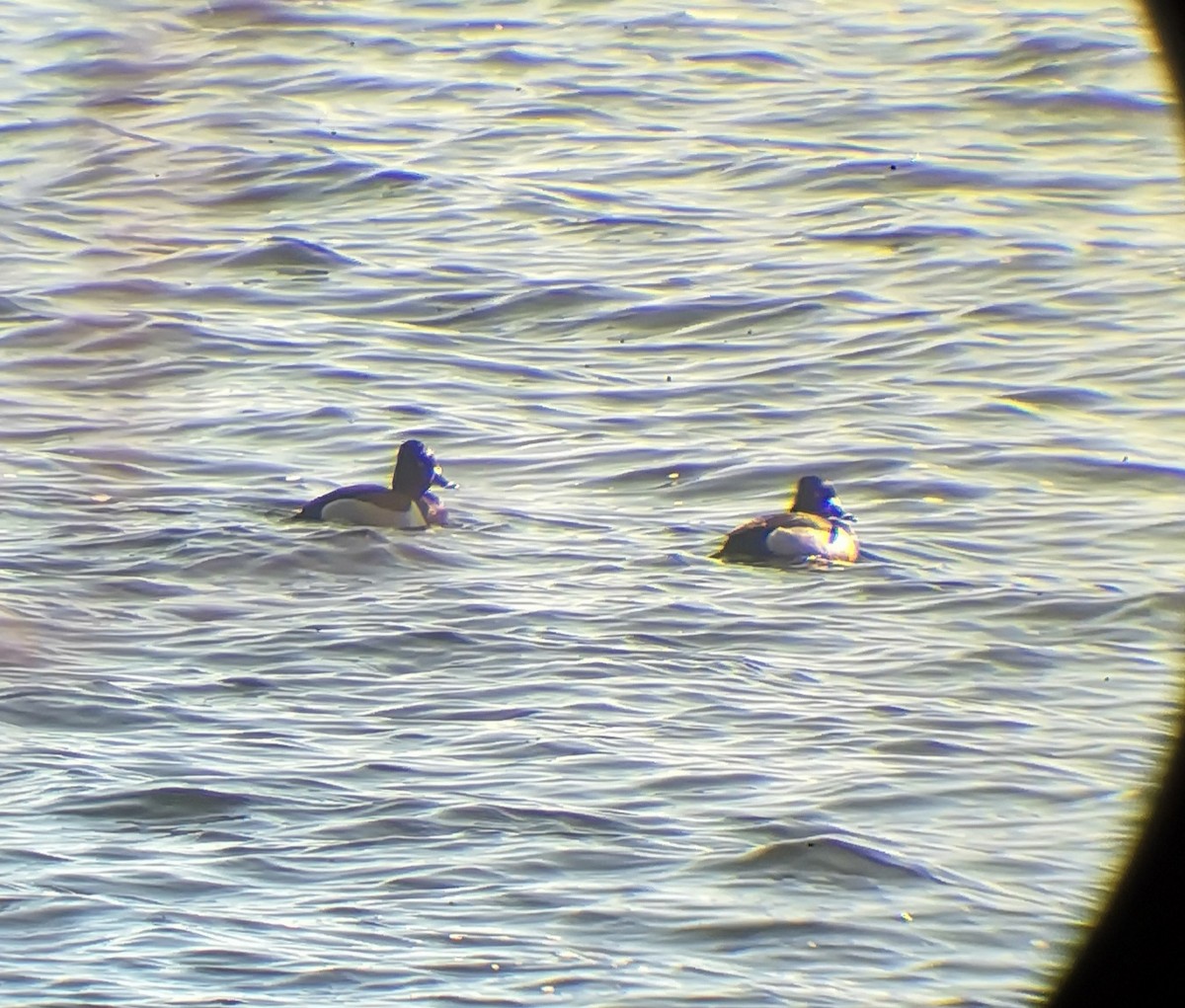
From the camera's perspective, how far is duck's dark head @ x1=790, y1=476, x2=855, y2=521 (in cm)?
1239

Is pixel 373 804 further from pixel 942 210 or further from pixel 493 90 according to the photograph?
pixel 493 90

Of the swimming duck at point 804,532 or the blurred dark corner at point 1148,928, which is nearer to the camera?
the blurred dark corner at point 1148,928

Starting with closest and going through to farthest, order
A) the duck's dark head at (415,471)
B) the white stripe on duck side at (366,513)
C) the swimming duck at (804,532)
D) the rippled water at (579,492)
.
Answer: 1. the rippled water at (579,492)
2. the swimming duck at (804,532)
3. the white stripe on duck side at (366,513)
4. the duck's dark head at (415,471)

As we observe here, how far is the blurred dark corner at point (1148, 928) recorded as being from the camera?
2.85 m

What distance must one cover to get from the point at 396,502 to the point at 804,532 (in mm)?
2377

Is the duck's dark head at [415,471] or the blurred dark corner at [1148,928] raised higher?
the blurred dark corner at [1148,928]

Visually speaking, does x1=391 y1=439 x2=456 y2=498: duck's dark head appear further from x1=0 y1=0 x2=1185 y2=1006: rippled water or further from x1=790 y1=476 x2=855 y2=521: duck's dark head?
x1=790 y1=476 x2=855 y2=521: duck's dark head

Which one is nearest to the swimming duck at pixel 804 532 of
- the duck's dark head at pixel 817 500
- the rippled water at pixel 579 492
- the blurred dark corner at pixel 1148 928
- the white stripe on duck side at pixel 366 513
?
the duck's dark head at pixel 817 500

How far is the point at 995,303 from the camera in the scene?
56.1 feet

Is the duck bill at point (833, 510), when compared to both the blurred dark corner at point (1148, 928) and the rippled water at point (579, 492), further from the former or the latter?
the blurred dark corner at point (1148, 928)

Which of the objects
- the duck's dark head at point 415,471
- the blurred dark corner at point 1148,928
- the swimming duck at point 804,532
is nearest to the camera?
the blurred dark corner at point 1148,928

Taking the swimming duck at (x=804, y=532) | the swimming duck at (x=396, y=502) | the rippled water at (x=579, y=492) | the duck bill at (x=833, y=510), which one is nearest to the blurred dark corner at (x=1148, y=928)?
the rippled water at (x=579, y=492)

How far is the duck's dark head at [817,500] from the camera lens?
12.4 metres

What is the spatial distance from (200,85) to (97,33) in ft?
5.69
